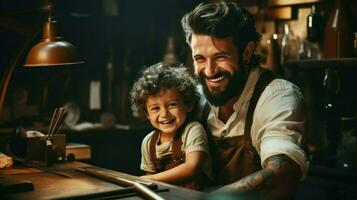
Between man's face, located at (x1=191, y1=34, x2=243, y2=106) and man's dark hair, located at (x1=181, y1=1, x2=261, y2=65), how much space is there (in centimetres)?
4

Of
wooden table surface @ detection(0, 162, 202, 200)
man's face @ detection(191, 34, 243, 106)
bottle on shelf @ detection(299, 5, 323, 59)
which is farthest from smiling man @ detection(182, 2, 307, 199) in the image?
bottle on shelf @ detection(299, 5, 323, 59)

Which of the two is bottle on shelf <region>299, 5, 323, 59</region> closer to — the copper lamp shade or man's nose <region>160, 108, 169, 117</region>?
man's nose <region>160, 108, 169, 117</region>

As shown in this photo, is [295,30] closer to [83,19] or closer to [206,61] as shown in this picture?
[206,61]

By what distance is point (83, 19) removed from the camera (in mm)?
6930

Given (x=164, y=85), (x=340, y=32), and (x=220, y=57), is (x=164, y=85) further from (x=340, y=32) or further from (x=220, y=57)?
(x=340, y=32)

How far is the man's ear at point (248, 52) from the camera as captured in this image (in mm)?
3537

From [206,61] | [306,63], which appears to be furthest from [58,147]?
[306,63]

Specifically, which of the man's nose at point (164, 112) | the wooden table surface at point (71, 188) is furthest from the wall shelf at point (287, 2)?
the wooden table surface at point (71, 188)

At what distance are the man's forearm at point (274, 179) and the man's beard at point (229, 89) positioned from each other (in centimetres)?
72

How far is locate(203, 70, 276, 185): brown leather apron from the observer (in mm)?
3279

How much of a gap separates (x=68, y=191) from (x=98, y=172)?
16.8 inches

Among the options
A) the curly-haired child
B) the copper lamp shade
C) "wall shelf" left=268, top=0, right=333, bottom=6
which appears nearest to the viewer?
the curly-haired child

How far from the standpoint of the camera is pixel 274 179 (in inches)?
105

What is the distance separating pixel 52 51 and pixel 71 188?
3.83 feet
